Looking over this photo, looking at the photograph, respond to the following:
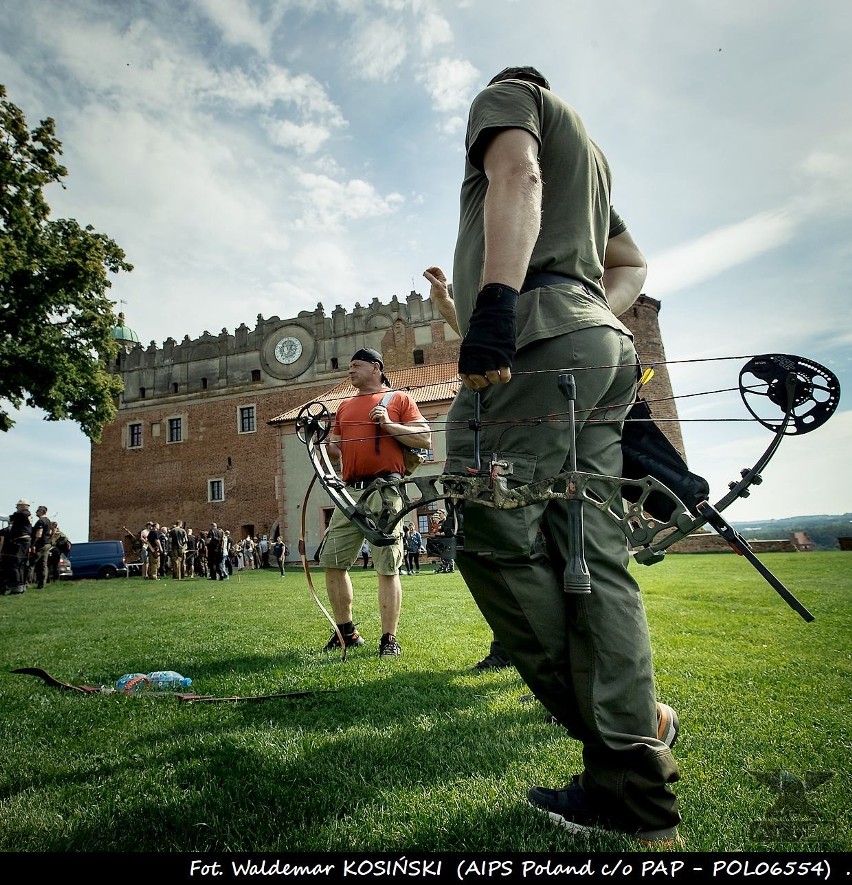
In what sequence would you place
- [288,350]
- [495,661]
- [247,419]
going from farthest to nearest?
[247,419], [288,350], [495,661]

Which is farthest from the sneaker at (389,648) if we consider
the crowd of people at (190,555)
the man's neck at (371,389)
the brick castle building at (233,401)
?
the brick castle building at (233,401)

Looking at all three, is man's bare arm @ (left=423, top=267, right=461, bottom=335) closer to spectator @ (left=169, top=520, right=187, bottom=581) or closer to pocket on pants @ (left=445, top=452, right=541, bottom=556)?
pocket on pants @ (left=445, top=452, right=541, bottom=556)

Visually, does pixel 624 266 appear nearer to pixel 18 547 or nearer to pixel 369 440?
pixel 369 440

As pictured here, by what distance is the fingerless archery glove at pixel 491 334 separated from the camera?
175cm

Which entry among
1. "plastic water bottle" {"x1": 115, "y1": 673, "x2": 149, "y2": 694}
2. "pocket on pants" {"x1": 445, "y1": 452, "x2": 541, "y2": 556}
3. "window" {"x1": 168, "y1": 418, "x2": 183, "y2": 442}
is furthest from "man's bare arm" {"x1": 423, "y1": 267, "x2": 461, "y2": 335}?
"window" {"x1": 168, "y1": 418, "x2": 183, "y2": 442}

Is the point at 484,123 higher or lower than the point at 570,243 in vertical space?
higher

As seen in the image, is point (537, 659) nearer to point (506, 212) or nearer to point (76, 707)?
point (506, 212)

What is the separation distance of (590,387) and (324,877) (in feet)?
5.09

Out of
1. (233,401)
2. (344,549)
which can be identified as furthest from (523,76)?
(233,401)

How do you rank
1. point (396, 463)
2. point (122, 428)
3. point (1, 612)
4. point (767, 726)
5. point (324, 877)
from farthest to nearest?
point (122, 428) < point (1, 612) < point (396, 463) < point (767, 726) < point (324, 877)

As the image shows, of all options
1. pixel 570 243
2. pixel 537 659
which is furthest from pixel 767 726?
pixel 570 243

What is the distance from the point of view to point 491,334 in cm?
176

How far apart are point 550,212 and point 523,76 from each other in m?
0.51

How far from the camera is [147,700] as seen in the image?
3217mm
